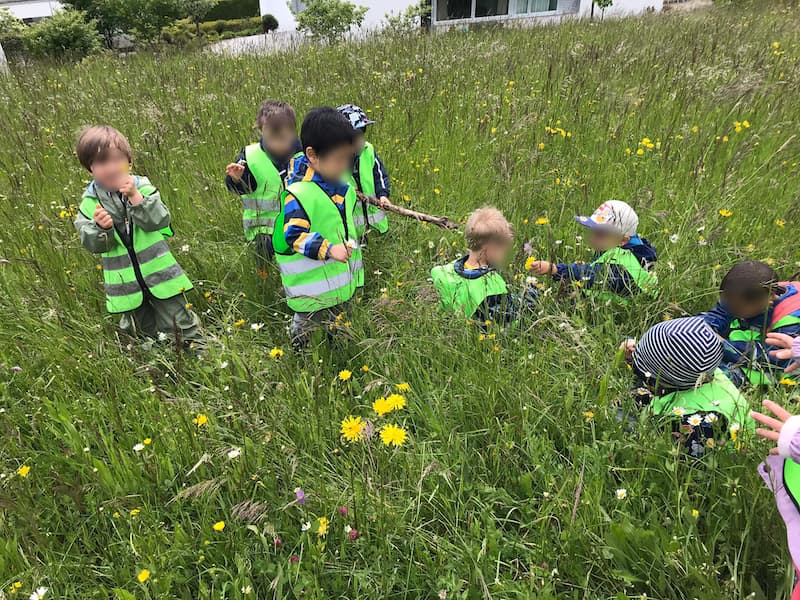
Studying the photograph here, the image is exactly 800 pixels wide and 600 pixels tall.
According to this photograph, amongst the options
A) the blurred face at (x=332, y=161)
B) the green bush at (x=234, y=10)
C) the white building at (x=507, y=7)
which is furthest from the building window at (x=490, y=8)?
→ the blurred face at (x=332, y=161)

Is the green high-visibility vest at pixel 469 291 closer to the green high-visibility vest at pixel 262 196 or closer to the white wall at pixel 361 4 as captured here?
the green high-visibility vest at pixel 262 196

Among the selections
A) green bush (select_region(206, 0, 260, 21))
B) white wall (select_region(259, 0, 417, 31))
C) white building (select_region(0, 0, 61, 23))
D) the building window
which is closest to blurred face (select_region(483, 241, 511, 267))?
the building window

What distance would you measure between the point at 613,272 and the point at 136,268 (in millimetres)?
2439

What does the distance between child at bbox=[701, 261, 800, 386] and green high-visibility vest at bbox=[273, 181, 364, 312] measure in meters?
1.71

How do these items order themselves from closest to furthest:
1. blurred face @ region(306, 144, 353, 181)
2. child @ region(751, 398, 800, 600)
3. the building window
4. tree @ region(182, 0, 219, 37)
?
child @ region(751, 398, 800, 600), blurred face @ region(306, 144, 353, 181), tree @ region(182, 0, 219, 37), the building window

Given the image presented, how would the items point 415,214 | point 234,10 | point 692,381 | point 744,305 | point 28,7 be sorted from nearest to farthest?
point 692,381 → point 744,305 → point 415,214 → point 28,7 → point 234,10

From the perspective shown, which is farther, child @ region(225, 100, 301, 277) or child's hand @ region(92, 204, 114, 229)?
child @ region(225, 100, 301, 277)

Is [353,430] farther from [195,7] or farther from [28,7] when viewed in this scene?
[28,7]

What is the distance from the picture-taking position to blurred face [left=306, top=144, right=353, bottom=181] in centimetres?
243

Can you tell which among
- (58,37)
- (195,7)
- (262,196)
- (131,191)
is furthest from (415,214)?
(195,7)

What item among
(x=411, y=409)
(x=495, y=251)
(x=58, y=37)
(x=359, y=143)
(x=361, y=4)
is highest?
(x=361, y=4)

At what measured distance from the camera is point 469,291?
7.65 feet

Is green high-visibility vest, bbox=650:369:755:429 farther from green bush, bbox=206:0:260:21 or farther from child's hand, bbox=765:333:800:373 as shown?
green bush, bbox=206:0:260:21

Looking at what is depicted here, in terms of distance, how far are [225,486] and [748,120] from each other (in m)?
4.91
